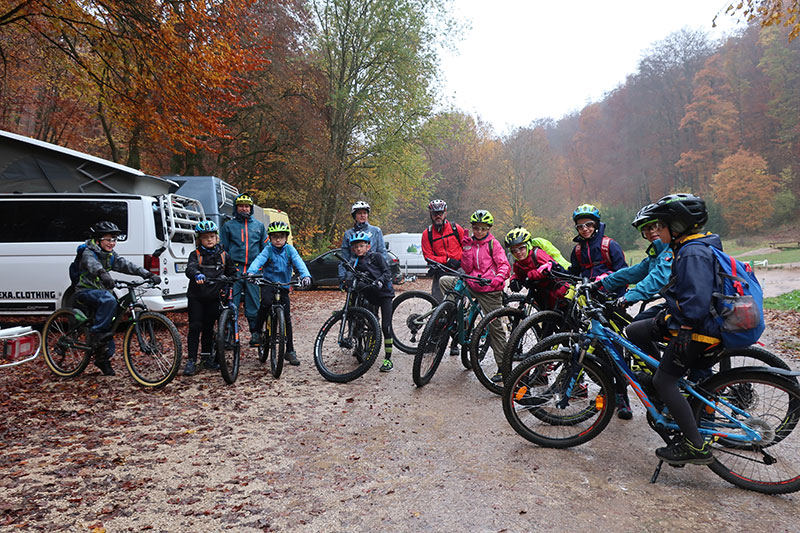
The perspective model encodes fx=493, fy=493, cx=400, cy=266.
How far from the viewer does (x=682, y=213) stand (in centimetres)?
310

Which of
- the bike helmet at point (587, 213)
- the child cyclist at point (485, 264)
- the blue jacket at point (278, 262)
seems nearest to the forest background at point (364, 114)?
the bike helmet at point (587, 213)

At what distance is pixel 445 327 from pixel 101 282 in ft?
13.0

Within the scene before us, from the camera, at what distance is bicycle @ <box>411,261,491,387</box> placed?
5.34 meters

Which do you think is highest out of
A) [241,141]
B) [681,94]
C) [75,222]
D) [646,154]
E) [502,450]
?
[681,94]

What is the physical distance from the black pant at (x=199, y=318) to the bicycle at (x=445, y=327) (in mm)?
2522

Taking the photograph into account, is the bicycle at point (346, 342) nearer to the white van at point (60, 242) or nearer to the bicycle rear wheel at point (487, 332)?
the bicycle rear wheel at point (487, 332)

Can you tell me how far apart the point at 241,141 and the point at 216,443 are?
61.2 ft

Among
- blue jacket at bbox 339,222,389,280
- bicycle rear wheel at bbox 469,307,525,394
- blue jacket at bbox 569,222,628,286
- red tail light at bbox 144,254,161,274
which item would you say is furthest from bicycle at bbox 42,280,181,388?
blue jacket at bbox 569,222,628,286

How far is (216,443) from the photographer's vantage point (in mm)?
3936

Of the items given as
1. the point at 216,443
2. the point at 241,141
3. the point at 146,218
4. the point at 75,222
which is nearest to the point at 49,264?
the point at 75,222

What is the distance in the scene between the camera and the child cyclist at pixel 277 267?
611cm

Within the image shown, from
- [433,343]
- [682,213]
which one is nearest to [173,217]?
[433,343]

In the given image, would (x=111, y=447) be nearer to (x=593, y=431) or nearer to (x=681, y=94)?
(x=593, y=431)

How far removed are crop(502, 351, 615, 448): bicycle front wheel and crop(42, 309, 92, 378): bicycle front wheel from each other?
483cm
